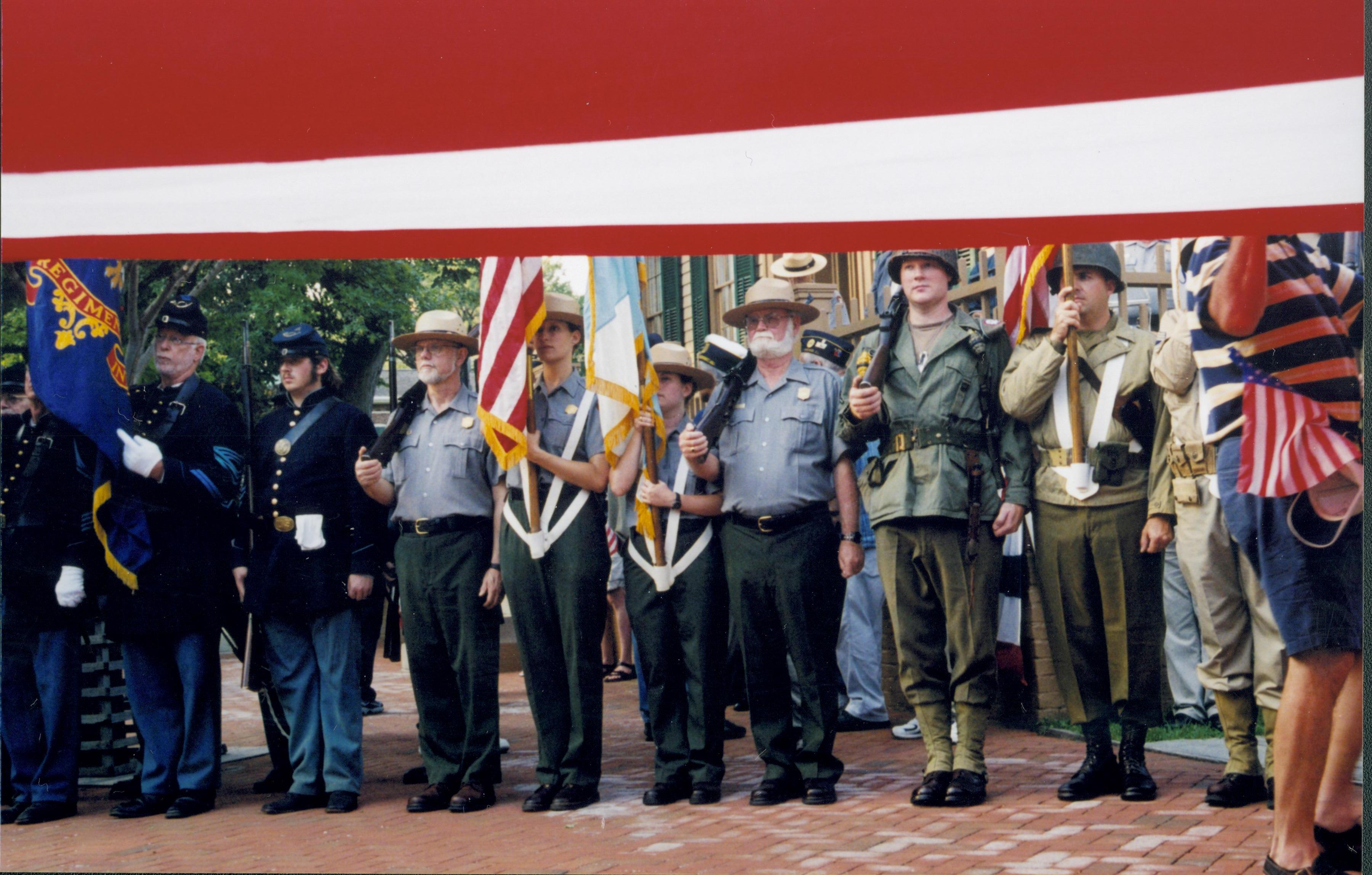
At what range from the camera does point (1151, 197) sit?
7.55ft

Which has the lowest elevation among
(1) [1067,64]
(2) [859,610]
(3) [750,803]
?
(3) [750,803]

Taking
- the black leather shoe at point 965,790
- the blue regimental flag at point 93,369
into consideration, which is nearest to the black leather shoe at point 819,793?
the black leather shoe at point 965,790

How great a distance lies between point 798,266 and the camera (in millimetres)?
5484

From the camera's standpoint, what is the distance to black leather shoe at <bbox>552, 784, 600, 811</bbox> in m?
5.13

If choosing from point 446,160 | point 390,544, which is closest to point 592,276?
point 390,544

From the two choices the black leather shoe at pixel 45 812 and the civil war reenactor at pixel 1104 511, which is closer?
the civil war reenactor at pixel 1104 511

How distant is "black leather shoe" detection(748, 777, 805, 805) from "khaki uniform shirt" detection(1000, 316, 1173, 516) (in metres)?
1.41

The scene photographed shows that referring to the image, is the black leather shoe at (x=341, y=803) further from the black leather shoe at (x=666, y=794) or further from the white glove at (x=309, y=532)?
the black leather shoe at (x=666, y=794)

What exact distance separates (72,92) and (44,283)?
2.66 meters

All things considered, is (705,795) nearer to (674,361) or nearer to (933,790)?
(933,790)

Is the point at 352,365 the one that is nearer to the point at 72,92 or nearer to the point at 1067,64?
the point at 72,92

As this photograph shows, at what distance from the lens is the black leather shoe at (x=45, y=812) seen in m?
5.46

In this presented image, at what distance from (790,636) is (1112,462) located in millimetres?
1339

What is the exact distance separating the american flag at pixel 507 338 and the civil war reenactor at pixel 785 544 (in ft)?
2.21
